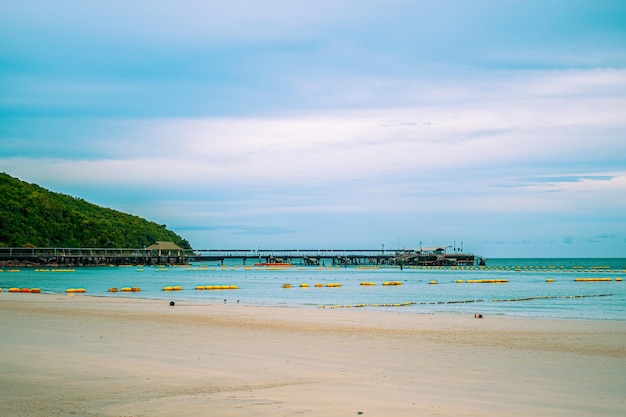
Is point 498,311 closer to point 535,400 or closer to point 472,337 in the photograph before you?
point 472,337

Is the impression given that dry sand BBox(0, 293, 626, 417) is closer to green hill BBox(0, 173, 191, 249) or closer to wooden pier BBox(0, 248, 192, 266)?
wooden pier BBox(0, 248, 192, 266)

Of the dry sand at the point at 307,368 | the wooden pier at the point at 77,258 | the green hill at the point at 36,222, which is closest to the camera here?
the dry sand at the point at 307,368

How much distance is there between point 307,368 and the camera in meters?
16.2

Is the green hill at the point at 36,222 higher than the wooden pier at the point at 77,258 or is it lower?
higher

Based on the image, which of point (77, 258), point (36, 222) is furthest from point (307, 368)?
point (36, 222)

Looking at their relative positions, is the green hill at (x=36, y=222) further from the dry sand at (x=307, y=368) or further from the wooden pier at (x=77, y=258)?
the dry sand at (x=307, y=368)

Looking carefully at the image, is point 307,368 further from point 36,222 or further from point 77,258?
point 36,222

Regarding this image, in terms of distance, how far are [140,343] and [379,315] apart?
50.8 feet

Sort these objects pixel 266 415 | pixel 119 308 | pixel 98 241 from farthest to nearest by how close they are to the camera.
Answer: pixel 98 241, pixel 119 308, pixel 266 415

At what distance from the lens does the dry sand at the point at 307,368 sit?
1210 centimetres

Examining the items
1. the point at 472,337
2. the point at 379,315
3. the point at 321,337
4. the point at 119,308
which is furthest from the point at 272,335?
the point at 119,308

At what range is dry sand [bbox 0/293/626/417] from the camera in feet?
39.7

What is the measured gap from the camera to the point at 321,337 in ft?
75.6

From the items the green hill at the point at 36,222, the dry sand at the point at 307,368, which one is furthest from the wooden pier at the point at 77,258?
the dry sand at the point at 307,368
